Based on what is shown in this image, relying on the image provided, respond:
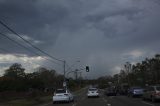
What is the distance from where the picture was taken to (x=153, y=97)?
35.6 meters

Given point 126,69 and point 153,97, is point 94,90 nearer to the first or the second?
point 153,97

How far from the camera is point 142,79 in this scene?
9794 cm

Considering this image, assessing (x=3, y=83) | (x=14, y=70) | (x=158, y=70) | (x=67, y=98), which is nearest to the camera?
(x=67, y=98)

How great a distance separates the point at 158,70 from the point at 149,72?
10.7m

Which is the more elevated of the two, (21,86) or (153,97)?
(21,86)

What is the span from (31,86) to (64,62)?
3524 centimetres

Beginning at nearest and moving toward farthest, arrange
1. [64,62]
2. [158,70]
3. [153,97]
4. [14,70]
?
[153,97], [64,62], [158,70], [14,70]

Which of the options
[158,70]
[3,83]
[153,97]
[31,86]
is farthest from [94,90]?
[31,86]

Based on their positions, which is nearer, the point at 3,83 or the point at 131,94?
the point at 131,94

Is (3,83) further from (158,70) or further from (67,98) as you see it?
(67,98)

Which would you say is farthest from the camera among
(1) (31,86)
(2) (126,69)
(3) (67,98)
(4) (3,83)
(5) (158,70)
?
(2) (126,69)

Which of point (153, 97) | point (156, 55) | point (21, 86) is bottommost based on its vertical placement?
point (153, 97)

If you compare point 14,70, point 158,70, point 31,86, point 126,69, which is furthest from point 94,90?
point 14,70

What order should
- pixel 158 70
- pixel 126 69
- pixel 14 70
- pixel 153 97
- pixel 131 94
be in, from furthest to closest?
1. pixel 14 70
2. pixel 126 69
3. pixel 158 70
4. pixel 131 94
5. pixel 153 97
